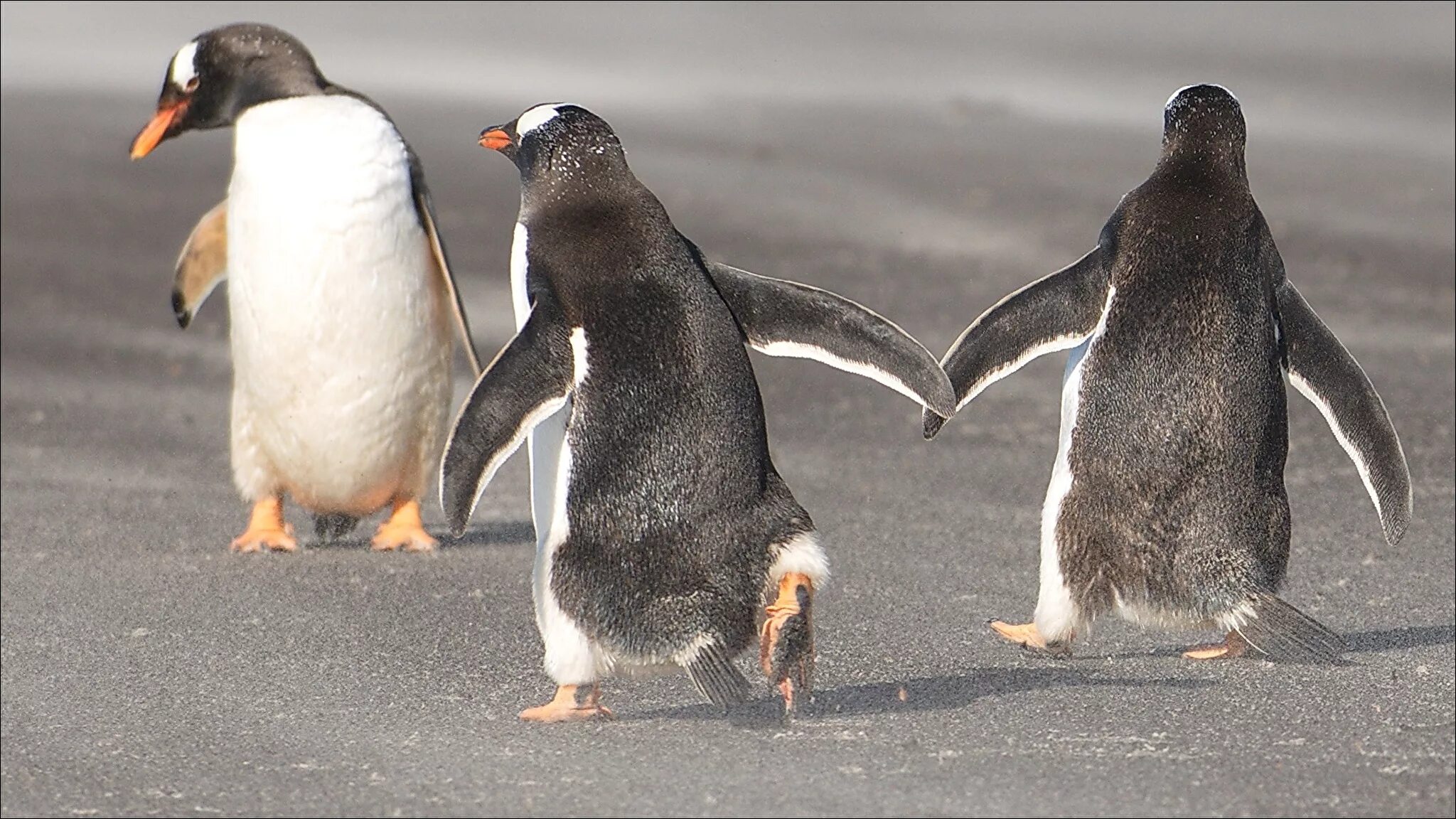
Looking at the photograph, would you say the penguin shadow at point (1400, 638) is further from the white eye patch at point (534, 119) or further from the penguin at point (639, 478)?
the white eye patch at point (534, 119)

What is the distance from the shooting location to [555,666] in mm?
3773

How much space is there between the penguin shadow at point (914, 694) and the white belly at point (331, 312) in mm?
1759

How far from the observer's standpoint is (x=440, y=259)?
5.45 meters

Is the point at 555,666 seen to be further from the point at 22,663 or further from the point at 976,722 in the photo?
the point at 22,663

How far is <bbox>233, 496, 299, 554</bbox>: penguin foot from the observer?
5.51 meters

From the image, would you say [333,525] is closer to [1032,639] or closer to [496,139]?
[496,139]

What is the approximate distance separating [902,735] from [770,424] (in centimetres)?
351

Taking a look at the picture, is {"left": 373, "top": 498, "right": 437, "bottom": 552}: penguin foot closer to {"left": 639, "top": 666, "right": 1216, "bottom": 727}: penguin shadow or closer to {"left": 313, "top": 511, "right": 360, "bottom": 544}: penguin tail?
{"left": 313, "top": 511, "right": 360, "bottom": 544}: penguin tail

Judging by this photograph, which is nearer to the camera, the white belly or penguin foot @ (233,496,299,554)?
the white belly

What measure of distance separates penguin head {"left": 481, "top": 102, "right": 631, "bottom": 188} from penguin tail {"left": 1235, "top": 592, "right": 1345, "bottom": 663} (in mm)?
1509

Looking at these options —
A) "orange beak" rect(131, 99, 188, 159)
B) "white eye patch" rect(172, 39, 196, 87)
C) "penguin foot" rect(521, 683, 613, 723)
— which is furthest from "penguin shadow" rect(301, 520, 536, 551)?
"penguin foot" rect(521, 683, 613, 723)

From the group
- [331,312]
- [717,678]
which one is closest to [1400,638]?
[717,678]

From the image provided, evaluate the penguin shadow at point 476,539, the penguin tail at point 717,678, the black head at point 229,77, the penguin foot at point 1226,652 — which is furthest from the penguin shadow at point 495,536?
the penguin foot at point 1226,652

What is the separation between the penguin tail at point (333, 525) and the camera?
5719mm
